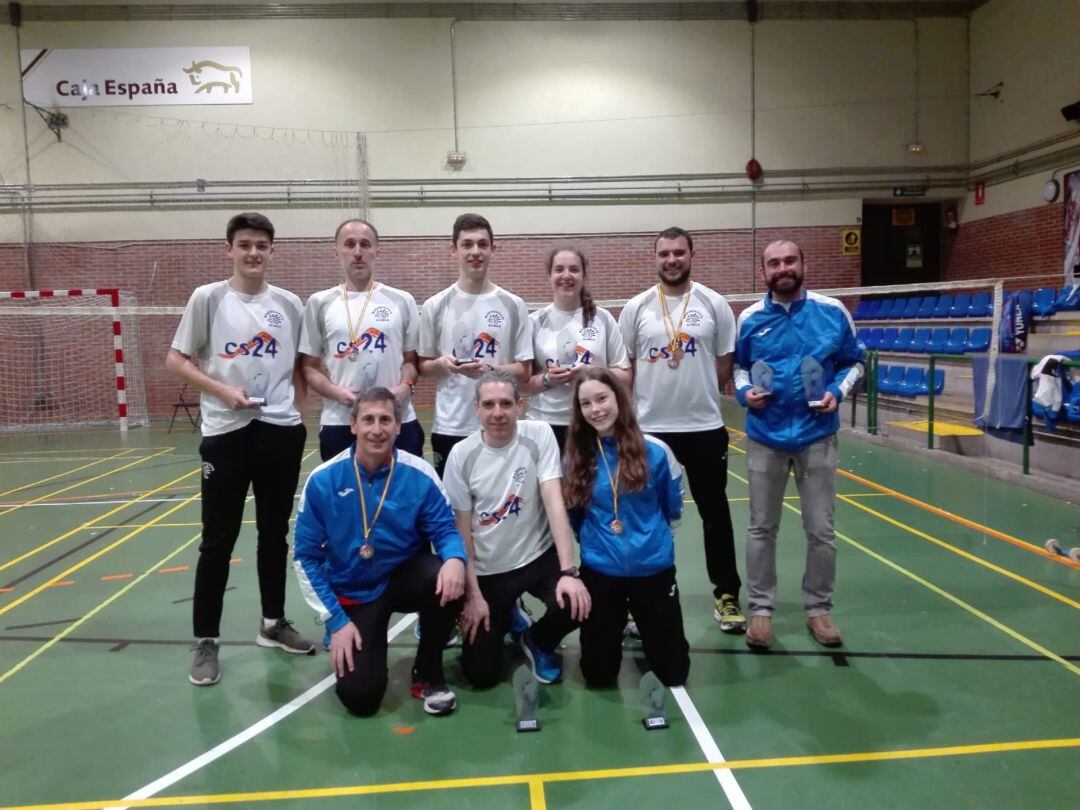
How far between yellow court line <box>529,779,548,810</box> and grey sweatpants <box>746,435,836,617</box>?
1527 millimetres

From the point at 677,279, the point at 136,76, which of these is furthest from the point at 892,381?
the point at 136,76

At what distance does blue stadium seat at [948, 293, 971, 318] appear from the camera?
11.9 m

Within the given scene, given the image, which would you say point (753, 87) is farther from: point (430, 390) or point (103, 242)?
point (103, 242)

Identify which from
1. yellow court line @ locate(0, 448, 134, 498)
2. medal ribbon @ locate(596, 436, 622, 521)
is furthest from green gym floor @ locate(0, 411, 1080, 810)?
yellow court line @ locate(0, 448, 134, 498)

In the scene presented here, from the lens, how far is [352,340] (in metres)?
3.43

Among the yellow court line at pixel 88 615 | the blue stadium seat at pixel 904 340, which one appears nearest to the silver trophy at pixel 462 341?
the yellow court line at pixel 88 615

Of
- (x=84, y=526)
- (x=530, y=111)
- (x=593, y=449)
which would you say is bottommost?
(x=84, y=526)

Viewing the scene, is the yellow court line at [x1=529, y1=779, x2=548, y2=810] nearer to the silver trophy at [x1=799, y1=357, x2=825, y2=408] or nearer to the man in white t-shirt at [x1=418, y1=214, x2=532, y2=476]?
the man in white t-shirt at [x1=418, y1=214, x2=532, y2=476]

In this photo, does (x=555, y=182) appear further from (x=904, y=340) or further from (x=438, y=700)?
Answer: (x=438, y=700)

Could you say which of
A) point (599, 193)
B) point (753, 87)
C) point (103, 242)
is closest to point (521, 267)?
point (599, 193)

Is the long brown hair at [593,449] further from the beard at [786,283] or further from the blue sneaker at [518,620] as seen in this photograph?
the beard at [786,283]

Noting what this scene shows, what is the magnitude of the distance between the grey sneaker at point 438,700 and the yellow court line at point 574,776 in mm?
442

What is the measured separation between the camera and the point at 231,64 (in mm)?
12977

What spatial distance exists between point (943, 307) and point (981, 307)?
3.19 feet
